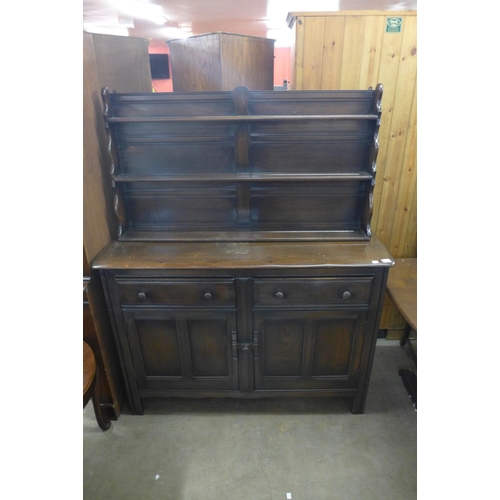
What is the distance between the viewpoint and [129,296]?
1.53 m

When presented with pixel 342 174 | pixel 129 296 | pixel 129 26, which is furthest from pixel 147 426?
pixel 129 26

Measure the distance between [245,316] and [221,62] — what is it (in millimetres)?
1220

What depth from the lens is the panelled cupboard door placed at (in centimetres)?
157

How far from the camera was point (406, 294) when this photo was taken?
1.82m

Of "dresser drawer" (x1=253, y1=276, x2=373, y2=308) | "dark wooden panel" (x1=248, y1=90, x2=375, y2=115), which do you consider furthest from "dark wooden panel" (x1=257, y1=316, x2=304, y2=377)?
"dark wooden panel" (x1=248, y1=90, x2=375, y2=115)

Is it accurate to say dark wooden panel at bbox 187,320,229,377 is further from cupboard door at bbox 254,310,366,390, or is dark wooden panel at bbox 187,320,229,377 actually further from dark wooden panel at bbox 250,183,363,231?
dark wooden panel at bbox 250,183,363,231

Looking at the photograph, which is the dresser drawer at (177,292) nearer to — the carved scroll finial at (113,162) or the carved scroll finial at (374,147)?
the carved scroll finial at (113,162)

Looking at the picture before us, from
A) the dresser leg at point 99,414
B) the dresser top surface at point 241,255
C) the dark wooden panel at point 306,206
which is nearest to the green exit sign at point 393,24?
the dark wooden panel at point 306,206

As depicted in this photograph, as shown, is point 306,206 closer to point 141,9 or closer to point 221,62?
point 221,62

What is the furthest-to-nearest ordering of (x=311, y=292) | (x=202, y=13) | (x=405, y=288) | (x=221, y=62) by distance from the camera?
1. (x=202, y=13)
2. (x=405, y=288)
3. (x=221, y=62)
4. (x=311, y=292)

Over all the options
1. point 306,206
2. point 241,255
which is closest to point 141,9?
point 306,206

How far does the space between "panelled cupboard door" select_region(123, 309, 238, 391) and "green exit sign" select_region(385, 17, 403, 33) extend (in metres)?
1.64

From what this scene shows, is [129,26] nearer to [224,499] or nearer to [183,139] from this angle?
[183,139]
